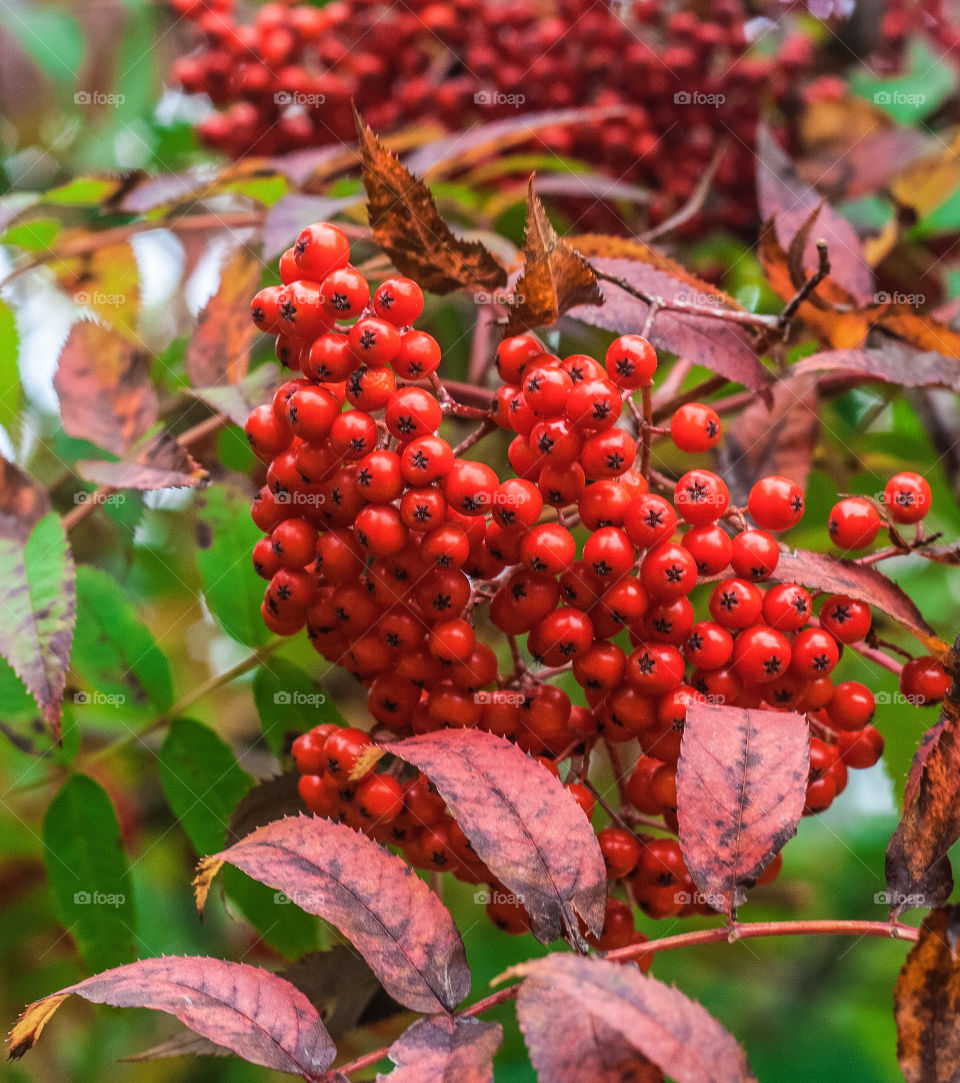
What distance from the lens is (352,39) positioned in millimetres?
2332

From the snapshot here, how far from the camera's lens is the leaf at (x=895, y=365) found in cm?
127

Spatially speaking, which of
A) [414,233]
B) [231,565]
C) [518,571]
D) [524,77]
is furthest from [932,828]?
[524,77]

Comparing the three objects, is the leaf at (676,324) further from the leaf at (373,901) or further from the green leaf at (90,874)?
the green leaf at (90,874)

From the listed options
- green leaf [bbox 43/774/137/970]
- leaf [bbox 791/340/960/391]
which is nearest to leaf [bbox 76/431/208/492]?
green leaf [bbox 43/774/137/970]

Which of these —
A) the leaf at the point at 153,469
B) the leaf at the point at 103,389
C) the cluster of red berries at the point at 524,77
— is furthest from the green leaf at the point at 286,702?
the cluster of red berries at the point at 524,77

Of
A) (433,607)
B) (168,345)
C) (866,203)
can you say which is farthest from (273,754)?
(866,203)

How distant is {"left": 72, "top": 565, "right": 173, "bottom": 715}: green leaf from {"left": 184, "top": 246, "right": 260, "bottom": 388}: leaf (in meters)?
0.37

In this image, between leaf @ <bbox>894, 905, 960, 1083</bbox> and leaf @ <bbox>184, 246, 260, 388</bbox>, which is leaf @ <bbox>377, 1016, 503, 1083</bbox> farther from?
leaf @ <bbox>184, 246, 260, 388</bbox>

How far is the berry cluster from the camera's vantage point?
1046 millimetres

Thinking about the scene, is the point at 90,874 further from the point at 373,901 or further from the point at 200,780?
the point at 373,901

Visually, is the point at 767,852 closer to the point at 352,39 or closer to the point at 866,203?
the point at 866,203

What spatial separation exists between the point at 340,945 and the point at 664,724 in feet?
1.75

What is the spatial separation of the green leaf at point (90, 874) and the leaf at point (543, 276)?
94cm

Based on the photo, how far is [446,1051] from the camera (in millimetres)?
860
